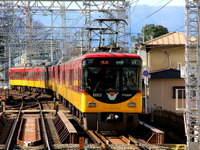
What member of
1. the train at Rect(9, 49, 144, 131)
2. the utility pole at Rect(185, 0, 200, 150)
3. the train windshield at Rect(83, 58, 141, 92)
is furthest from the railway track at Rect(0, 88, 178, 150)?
the train windshield at Rect(83, 58, 141, 92)

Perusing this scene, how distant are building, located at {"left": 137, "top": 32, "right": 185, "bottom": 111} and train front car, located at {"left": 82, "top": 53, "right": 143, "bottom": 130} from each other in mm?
6302

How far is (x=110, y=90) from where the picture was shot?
12656mm

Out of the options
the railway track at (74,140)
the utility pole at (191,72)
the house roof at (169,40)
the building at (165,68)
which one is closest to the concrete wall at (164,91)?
the building at (165,68)

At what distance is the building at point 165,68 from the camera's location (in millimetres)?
19469

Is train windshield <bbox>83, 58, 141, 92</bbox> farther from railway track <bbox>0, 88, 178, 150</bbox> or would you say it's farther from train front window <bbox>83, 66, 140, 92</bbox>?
railway track <bbox>0, 88, 178, 150</bbox>

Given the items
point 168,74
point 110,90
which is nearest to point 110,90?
point 110,90

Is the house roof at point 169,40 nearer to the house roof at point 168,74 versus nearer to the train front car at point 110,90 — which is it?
the house roof at point 168,74

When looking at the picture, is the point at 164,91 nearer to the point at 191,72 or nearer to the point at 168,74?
the point at 168,74

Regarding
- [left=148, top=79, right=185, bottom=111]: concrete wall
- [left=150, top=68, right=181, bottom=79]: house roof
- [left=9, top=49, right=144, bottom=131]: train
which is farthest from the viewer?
[left=148, top=79, right=185, bottom=111]: concrete wall

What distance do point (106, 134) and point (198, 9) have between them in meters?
4.69

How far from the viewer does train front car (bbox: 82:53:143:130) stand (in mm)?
12594

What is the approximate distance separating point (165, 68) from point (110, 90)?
1025 centimetres

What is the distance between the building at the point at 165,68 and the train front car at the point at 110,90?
6.30 metres

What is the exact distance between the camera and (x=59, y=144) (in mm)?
11086
